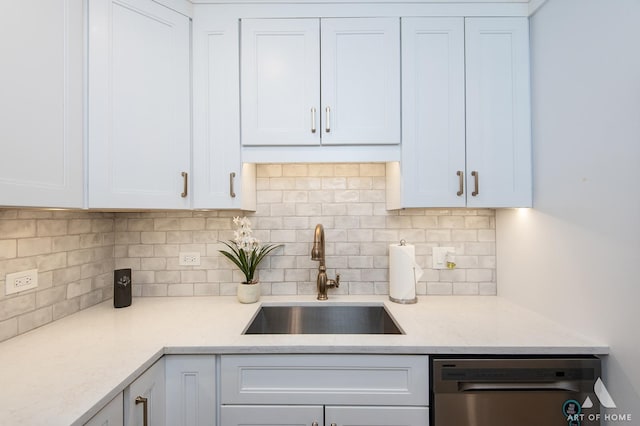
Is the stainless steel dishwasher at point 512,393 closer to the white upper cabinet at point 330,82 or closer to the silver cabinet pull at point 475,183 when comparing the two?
the silver cabinet pull at point 475,183

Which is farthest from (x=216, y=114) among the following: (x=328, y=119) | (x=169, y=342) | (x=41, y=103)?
(x=169, y=342)

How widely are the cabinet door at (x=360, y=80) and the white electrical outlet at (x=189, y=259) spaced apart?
1.04 m

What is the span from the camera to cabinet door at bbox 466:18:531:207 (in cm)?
152

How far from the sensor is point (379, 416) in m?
1.16

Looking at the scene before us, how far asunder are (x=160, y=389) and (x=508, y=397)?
1.30 meters

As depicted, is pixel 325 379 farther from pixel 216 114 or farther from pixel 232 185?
pixel 216 114

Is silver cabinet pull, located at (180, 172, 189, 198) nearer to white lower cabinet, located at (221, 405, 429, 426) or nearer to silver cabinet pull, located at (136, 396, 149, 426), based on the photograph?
silver cabinet pull, located at (136, 396, 149, 426)

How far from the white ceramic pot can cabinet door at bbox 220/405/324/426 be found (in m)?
0.57

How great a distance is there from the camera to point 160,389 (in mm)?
1130

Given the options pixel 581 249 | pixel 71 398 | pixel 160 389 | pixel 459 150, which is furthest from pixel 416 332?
pixel 71 398

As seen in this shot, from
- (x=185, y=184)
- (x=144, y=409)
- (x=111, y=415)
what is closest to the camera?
(x=111, y=415)

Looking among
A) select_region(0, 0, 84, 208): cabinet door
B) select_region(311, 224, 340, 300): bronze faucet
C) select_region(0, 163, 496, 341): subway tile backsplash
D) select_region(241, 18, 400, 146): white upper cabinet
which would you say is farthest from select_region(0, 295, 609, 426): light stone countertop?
select_region(241, 18, 400, 146): white upper cabinet

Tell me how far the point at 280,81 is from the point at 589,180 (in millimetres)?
1386

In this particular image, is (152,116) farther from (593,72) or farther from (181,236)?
(593,72)
